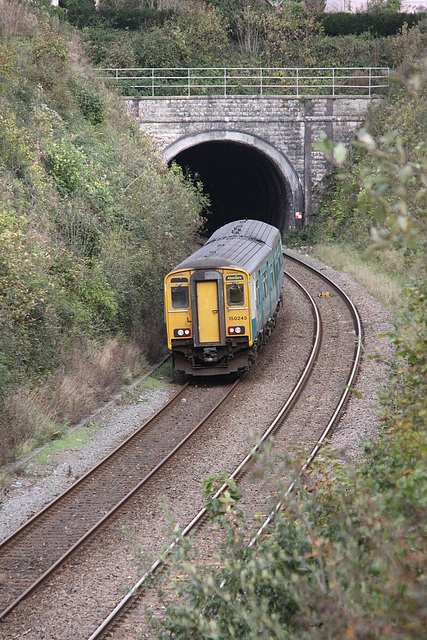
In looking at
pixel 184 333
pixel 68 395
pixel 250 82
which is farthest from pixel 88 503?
pixel 250 82

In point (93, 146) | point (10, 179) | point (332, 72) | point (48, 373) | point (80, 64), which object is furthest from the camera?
point (332, 72)

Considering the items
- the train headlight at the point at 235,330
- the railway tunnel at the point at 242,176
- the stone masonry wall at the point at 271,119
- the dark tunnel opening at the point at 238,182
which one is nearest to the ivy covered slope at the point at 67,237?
the train headlight at the point at 235,330

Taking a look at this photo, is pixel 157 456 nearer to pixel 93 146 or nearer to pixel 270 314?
pixel 270 314

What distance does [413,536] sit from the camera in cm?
374

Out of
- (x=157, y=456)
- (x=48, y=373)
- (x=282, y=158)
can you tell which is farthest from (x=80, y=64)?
(x=157, y=456)

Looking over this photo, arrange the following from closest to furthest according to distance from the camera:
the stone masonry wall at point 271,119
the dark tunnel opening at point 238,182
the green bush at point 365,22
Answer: the stone masonry wall at point 271,119
the dark tunnel opening at point 238,182
the green bush at point 365,22

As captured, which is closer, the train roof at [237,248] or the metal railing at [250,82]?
the train roof at [237,248]

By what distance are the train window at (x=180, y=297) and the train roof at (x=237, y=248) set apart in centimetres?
44

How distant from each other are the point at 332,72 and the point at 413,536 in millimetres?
34314

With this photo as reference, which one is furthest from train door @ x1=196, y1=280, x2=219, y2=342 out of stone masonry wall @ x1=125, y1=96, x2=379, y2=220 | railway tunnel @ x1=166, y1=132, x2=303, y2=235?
stone masonry wall @ x1=125, y1=96, x2=379, y2=220

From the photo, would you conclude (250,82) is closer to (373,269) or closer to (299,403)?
(373,269)

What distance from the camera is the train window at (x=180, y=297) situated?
48.9 ft

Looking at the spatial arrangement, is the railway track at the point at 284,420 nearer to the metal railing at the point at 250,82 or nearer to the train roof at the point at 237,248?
the train roof at the point at 237,248

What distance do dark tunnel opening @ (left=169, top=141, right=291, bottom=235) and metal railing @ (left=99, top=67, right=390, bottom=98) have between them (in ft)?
8.69
